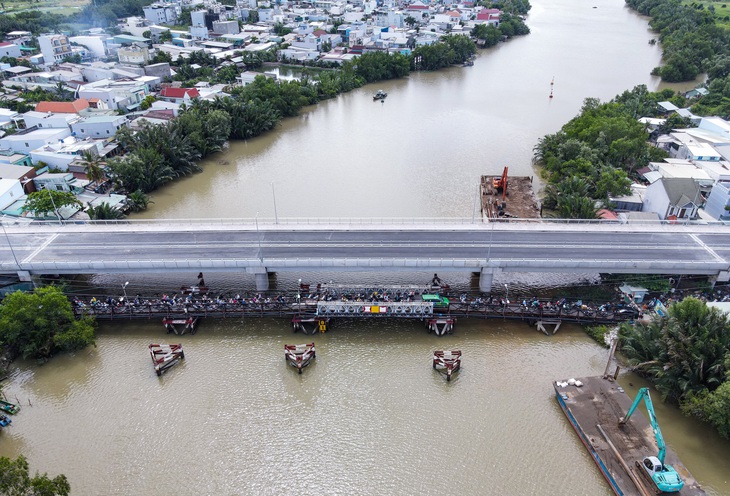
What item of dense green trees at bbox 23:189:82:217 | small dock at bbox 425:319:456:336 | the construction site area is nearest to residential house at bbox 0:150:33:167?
dense green trees at bbox 23:189:82:217

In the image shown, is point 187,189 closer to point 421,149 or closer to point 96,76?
point 421,149

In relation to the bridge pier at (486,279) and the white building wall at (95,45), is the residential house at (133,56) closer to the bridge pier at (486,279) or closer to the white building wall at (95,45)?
the white building wall at (95,45)

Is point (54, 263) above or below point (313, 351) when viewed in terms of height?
above

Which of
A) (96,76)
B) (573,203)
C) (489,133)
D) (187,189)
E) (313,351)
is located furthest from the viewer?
(96,76)

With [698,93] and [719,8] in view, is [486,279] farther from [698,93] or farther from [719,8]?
[719,8]

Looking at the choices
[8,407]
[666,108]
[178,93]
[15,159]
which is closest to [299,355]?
[8,407]

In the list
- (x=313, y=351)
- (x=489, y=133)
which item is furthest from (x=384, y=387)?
(x=489, y=133)
